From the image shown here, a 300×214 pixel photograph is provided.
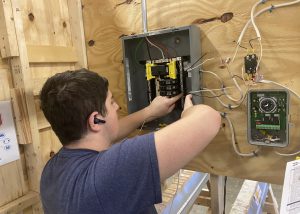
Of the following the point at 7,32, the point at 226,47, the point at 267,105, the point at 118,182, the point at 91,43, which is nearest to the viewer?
the point at 118,182

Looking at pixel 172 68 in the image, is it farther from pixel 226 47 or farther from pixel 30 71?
pixel 30 71

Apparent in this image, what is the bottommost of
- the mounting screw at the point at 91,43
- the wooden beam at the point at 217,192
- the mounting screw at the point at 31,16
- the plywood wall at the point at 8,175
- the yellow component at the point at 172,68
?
the wooden beam at the point at 217,192

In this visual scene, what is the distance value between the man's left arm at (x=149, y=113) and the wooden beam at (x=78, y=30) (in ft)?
1.61

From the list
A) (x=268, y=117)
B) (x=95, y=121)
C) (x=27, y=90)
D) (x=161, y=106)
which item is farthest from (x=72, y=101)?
(x=268, y=117)

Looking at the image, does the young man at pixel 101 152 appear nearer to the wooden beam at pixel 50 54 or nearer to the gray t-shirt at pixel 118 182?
the gray t-shirt at pixel 118 182

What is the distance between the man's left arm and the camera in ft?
3.52

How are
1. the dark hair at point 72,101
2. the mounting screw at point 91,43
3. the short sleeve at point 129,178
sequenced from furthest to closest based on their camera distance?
the mounting screw at point 91,43
the dark hair at point 72,101
the short sleeve at point 129,178

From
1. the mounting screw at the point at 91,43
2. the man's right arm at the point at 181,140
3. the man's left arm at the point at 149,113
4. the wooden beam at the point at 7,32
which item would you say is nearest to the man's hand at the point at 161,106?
the man's left arm at the point at 149,113

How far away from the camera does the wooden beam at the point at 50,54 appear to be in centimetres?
125

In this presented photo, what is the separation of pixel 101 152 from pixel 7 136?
66cm

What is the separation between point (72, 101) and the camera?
77cm

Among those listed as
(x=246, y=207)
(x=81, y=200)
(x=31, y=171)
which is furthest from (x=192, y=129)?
(x=246, y=207)

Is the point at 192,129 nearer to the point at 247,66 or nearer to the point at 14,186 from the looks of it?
the point at 247,66

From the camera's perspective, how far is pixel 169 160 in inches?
26.7
